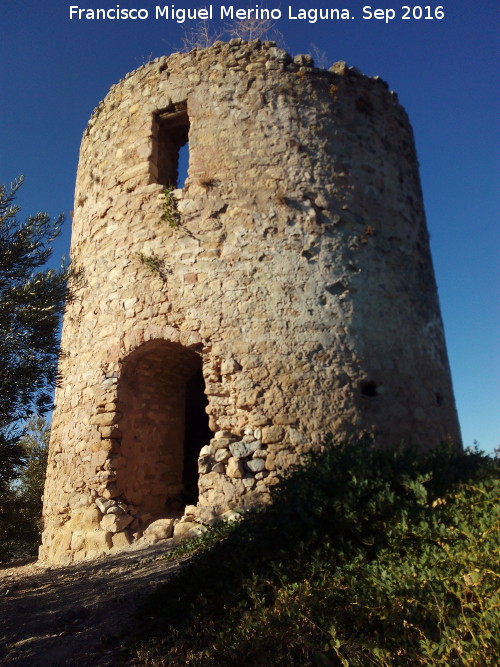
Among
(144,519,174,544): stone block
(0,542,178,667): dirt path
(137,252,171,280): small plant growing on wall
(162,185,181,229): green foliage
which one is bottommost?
(0,542,178,667): dirt path

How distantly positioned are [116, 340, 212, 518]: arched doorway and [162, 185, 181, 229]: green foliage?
5.16 feet

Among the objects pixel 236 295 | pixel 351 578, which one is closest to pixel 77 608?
pixel 351 578

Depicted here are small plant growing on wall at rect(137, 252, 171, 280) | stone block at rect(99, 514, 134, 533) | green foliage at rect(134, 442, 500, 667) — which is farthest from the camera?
small plant growing on wall at rect(137, 252, 171, 280)

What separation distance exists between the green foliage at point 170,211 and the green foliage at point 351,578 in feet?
12.5

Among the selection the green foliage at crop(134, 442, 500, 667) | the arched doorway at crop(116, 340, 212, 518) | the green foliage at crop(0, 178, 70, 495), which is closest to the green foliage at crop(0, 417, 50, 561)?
the arched doorway at crop(116, 340, 212, 518)

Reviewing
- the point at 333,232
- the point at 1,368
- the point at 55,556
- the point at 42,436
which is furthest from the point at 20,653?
the point at 42,436

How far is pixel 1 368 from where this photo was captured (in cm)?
460

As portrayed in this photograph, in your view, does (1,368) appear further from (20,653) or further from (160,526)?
(160,526)

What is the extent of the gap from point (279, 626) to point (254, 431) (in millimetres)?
3191

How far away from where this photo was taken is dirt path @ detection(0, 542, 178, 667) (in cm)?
348

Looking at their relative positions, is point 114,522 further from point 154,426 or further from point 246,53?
point 246,53

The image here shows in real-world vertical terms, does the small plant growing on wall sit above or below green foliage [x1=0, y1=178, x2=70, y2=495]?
above

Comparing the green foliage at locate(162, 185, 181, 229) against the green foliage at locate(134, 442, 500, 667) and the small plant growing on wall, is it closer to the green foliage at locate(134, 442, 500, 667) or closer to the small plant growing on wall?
the small plant growing on wall

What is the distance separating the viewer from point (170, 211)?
7.09m
